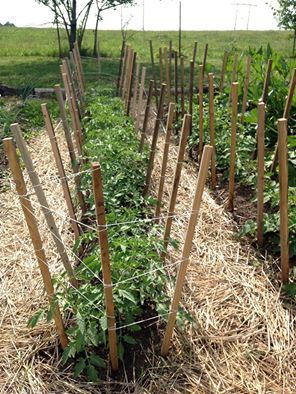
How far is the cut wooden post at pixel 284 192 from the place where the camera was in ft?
7.65

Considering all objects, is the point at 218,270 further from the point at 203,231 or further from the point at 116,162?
the point at 116,162

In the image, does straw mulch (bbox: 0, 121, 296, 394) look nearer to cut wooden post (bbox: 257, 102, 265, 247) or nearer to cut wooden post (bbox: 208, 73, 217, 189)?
cut wooden post (bbox: 257, 102, 265, 247)

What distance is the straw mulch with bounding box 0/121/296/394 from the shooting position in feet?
7.14

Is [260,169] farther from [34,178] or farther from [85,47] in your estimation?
[85,47]

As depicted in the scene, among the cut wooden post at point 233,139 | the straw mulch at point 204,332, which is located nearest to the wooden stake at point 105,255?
the straw mulch at point 204,332

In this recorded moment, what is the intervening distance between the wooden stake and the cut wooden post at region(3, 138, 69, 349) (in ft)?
0.96

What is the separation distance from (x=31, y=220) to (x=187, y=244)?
2.32 feet

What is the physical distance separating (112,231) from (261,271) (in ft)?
3.51

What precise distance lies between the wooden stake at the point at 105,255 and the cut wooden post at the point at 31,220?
293mm

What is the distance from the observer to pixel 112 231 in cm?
248

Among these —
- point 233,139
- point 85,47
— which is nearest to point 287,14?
point 85,47

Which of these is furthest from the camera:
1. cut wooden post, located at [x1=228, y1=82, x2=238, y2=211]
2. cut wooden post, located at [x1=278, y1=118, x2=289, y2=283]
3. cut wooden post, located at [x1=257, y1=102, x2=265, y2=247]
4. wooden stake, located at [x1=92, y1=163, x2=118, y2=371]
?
cut wooden post, located at [x1=228, y1=82, x2=238, y2=211]

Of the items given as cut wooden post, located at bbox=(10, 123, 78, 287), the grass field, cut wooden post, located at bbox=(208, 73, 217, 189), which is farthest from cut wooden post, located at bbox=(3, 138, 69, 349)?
the grass field

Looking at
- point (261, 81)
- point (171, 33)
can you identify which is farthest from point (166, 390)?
point (171, 33)
